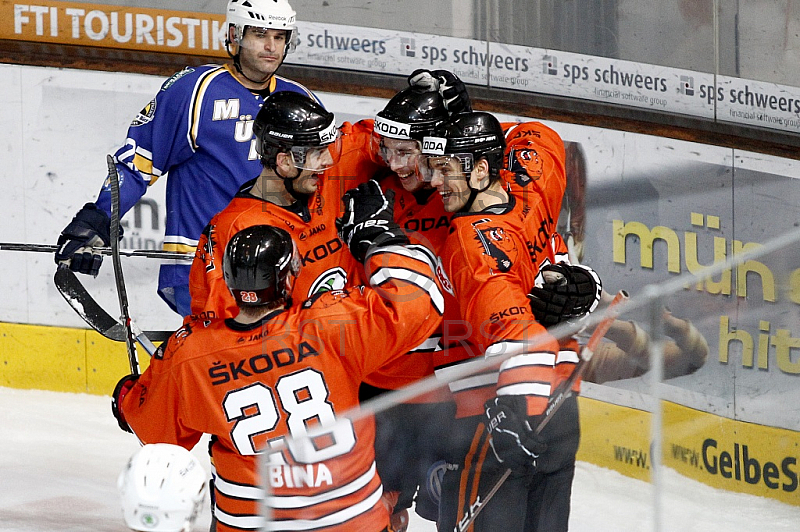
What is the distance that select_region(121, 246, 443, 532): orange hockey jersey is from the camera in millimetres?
1973

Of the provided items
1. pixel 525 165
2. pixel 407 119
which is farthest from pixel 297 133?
pixel 525 165

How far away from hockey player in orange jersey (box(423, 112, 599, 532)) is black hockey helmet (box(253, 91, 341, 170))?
23 cm

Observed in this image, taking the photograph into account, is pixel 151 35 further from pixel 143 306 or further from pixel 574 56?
pixel 574 56

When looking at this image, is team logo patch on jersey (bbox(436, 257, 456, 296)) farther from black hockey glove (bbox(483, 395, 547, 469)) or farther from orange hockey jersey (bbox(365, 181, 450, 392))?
black hockey glove (bbox(483, 395, 547, 469))

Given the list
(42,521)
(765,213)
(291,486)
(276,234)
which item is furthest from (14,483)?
(765,213)

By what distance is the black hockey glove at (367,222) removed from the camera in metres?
2.20

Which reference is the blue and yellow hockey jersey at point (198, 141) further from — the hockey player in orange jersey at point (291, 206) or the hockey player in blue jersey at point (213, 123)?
the hockey player in orange jersey at point (291, 206)

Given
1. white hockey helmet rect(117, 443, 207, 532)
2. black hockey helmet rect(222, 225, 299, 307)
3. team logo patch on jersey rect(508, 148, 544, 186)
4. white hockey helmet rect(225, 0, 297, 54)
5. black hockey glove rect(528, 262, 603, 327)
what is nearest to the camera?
white hockey helmet rect(117, 443, 207, 532)

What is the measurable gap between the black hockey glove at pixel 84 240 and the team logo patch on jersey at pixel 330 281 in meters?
0.67

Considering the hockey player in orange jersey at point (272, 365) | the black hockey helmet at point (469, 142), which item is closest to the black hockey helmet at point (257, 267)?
the hockey player in orange jersey at point (272, 365)

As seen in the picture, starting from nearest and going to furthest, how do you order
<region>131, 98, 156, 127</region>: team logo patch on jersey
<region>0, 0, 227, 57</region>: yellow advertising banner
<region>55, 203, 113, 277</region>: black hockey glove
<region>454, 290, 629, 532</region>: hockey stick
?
<region>454, 290, 629, 532</region>: hockey stick → <region>55, 203, 113, 277</region>: black hockey glove → <region>131, 98, 156, 127</region>: team logo patch on jersey → <region>0, 0, 227, 57</region>: yellow advertising banner

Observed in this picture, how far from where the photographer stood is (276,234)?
79.7 inches

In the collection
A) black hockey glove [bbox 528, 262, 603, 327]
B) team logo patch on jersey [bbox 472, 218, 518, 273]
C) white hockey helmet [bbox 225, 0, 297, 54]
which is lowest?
black hockey glove [bbox 528, 262, 603, 327]

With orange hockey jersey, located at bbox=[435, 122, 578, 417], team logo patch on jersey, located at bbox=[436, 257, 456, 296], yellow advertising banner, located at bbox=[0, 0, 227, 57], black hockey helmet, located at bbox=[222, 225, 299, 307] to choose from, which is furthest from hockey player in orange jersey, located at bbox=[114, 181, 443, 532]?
yellow advertising banner, located at bbox=[0, 0, 227, 57]
